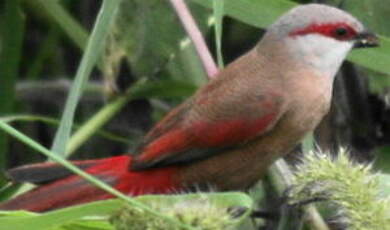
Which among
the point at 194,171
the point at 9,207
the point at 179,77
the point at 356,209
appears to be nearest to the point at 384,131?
the point at 179,77

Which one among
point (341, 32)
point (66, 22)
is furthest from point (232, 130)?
point (66, 22)

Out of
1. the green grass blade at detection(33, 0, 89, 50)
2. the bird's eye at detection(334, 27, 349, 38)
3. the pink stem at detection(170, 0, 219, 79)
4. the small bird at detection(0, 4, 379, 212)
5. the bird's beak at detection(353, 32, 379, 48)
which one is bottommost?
the small bird at detection(0, 4, 379, 212)

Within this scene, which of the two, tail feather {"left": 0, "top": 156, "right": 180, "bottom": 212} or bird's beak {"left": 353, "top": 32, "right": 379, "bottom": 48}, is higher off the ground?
bird's beak {"left": 353, "top": 32, "right": 379, "bottom": 48}

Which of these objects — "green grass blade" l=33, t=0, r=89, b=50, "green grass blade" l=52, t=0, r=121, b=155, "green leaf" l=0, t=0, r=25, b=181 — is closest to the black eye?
"green grass blade" l=52, t=0, r=121, b=155

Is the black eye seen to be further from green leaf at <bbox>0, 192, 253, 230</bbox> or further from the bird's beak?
green leaf at <bbox>0, 192, 253, 230</bbox>

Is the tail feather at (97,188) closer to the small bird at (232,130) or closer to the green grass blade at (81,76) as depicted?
the small bird at (232,130)

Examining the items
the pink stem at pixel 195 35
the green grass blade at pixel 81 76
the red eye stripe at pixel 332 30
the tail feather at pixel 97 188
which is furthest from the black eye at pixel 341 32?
the green grass blade at pixel 81 76
